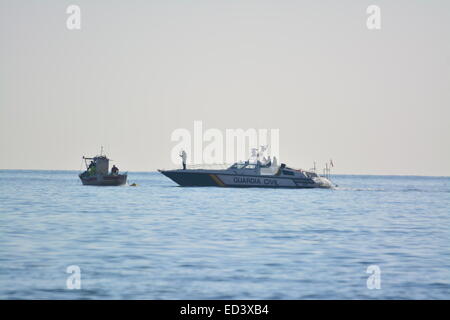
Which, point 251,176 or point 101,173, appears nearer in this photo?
point 251,176

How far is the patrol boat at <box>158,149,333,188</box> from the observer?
310 ft

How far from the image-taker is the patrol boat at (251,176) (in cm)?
9444

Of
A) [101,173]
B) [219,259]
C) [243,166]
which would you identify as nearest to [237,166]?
[243,166]

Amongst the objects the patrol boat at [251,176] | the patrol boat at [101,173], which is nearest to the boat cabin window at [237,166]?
the patrol boat at [251,176]

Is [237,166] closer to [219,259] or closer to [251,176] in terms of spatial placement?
[251,176]

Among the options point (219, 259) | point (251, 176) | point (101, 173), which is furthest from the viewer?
point (101, 173)

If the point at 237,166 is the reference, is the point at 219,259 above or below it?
below

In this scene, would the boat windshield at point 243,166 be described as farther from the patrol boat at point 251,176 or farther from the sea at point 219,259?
the sea at point 219,259

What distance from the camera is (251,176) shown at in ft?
310

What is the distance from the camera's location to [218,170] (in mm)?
94750

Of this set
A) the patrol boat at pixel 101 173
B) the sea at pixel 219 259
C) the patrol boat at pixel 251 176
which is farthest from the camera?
the patrol boat at pixel 101 173

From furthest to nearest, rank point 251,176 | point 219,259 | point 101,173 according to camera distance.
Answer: point 101,173, point 251,176, point 219,259

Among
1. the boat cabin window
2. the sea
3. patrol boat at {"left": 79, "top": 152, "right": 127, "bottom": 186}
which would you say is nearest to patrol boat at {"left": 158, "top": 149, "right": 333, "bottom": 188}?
the boat cabin window
